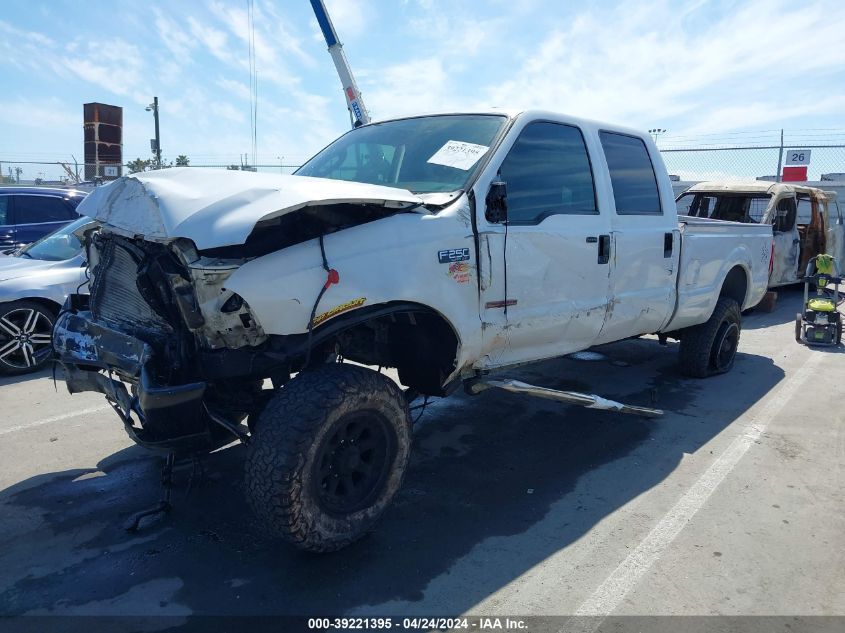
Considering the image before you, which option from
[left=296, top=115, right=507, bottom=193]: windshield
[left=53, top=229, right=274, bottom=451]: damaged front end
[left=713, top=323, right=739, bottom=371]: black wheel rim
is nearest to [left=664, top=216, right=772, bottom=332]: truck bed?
[left=713, top=323, right=739, bottom=371]: black wheel rim

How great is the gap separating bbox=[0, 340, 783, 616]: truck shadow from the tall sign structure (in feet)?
53.6

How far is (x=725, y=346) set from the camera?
→ 21.3ft

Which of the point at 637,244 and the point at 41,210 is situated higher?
the point at 41,210

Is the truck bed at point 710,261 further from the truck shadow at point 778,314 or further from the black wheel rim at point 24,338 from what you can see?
the black wheel rim at point 24,338

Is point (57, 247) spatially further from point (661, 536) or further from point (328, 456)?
point (661, 536)

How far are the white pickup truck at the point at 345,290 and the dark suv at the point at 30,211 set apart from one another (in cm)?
670

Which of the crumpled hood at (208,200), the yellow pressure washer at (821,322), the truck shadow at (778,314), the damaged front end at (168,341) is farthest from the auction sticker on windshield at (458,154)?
the truck shadow at (778,314)

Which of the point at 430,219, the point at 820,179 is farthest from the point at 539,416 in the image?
the point at 820,179

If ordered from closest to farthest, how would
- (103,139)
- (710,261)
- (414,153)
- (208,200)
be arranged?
1. (208,200)
2. (414,153)
3. (710,261)
4. (103,139)

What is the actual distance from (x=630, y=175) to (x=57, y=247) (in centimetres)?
607

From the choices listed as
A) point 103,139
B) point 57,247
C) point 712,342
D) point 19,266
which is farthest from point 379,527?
point 103,139

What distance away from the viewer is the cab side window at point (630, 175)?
4.66m

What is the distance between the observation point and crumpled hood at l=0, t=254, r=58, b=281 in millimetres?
6281

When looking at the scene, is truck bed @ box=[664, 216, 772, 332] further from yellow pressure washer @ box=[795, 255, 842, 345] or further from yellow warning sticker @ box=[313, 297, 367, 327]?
yellow warning sticker @ box=[313, 297, 367, 327]
